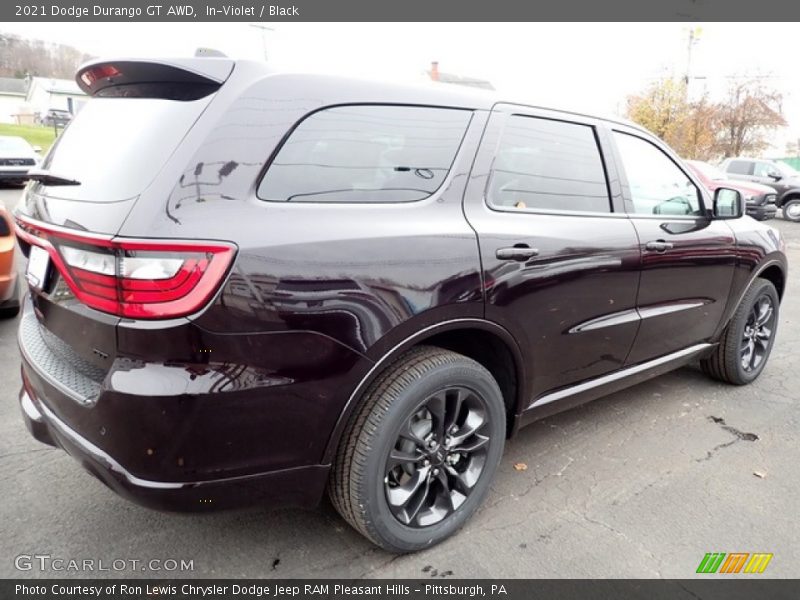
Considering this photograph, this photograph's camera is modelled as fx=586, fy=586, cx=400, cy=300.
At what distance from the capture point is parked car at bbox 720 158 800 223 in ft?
57.5

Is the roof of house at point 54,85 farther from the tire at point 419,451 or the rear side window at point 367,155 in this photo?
the tire at point 419,451

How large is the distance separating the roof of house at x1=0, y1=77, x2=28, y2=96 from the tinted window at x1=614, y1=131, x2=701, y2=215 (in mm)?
89232

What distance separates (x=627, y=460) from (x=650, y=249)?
3.67 feet

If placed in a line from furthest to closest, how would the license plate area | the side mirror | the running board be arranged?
the side mirror
the running board
the license plate area

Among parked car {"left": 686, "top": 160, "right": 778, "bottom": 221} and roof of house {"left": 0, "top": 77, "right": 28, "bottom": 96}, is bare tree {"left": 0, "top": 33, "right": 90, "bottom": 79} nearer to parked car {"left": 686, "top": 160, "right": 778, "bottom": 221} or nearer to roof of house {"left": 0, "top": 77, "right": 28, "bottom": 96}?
roof of house {"left": 0, "top": 77, "right": 28, "bottom": 96}

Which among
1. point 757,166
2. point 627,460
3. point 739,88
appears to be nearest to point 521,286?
point 627,460

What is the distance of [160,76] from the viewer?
2.00 meters

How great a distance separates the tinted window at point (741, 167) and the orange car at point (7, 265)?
1946 centimetres

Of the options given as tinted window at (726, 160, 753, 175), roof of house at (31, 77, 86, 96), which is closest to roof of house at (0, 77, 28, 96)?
roof of house at (31, 77, 86, 96)

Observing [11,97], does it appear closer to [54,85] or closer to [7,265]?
[54,85]

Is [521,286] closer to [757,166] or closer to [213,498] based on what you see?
[213,498]

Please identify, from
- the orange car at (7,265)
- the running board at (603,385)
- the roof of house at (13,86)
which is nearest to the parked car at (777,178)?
the running board at (603,385)

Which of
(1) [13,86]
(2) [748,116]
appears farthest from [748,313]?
(1) [13,86]

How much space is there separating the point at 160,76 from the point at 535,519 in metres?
2.31
